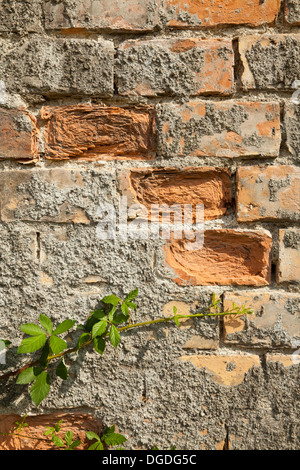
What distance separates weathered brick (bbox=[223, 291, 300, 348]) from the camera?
966 millimetres

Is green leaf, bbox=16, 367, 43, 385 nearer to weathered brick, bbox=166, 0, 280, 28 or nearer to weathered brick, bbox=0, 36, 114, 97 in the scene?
weathered brick, bbox=0, 36, 114, 97

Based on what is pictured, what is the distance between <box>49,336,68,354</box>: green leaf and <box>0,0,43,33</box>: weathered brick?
77cm

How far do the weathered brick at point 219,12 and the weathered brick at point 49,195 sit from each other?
45cm

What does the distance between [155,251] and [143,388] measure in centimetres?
35

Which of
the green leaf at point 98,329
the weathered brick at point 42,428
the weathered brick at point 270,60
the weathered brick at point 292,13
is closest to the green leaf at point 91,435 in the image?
the weathered brick at point 42,428

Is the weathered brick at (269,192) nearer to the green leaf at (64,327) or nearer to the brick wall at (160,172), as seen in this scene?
the brick wall at (160,172)

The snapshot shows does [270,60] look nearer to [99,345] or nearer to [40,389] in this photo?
[99,345]

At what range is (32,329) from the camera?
2.97 ft

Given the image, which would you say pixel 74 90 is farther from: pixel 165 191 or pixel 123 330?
pixel 123 330

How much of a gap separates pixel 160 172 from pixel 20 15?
0.53m

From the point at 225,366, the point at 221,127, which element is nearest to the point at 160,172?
the point at 221,127

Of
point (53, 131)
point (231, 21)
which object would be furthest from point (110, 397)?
point (231, 21)

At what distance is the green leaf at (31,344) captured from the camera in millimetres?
882

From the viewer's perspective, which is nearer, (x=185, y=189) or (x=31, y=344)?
(x=31, y=344)
